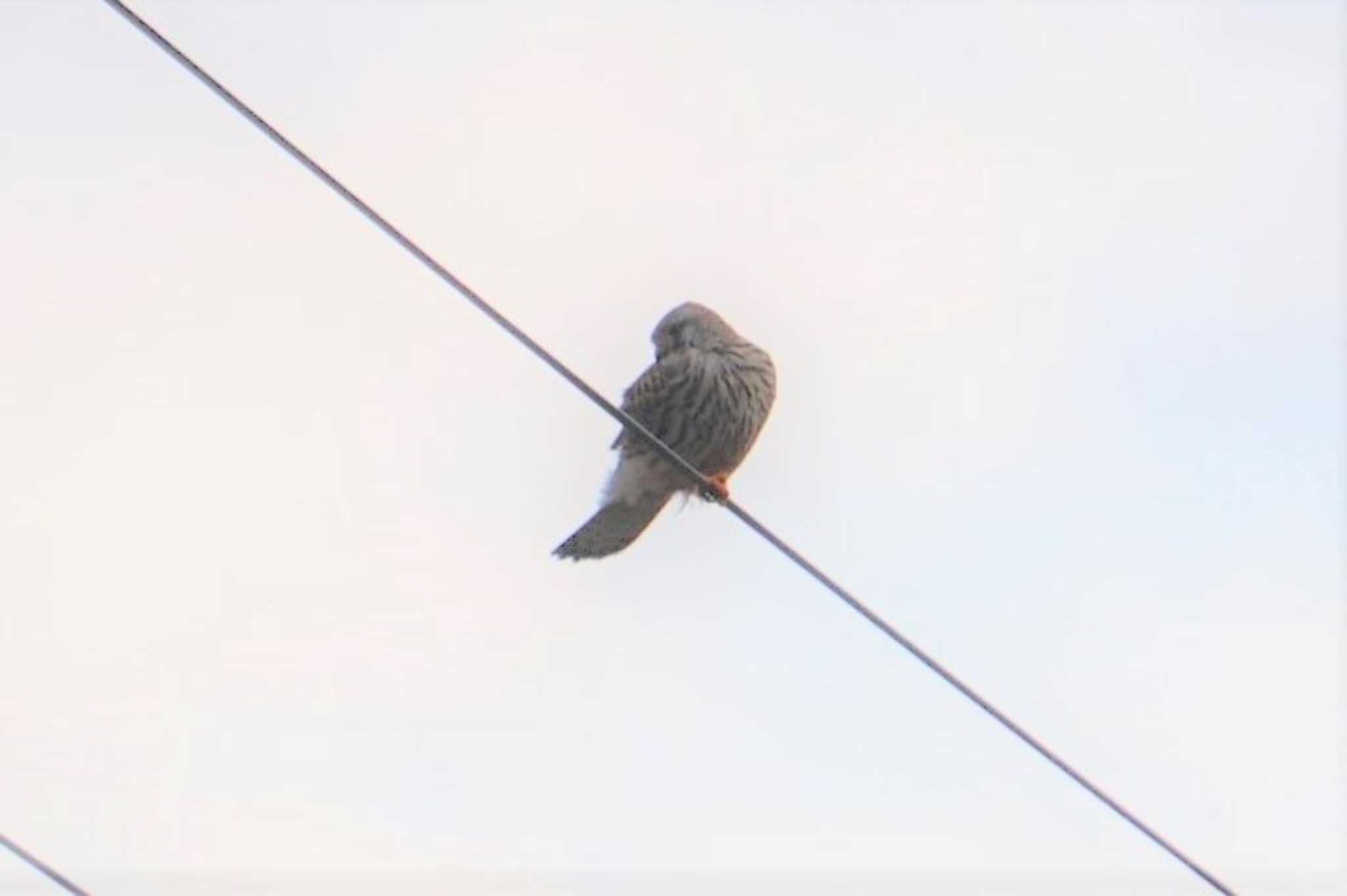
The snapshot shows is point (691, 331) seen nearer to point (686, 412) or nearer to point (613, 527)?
point (686, 412)

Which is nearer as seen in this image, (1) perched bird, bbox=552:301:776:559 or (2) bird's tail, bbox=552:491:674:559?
A: (1) perched bird, bbox=552:301:776:559

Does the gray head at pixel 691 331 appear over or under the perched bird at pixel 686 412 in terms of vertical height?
over

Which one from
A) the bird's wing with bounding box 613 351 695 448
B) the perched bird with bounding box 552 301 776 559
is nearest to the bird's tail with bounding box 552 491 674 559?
the perched bird with bounding box 552 301 776 559

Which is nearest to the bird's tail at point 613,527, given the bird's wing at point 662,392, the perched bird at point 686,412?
the perched bird at point 686,412

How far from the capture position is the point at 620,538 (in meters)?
10.8

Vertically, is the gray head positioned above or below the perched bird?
above

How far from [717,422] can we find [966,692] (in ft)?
13.2

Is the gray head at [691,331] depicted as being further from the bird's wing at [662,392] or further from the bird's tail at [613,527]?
the bird's tail at [613,527]

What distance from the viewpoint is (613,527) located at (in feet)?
35.3

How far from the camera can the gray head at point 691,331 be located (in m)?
10.5

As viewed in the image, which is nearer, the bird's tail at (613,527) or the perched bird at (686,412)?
the perched bird at (686,412)

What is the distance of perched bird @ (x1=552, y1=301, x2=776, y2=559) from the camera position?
1023cm

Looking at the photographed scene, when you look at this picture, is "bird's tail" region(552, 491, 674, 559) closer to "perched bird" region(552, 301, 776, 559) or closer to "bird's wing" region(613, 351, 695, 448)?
"perched bird" region(552, 301, 776, 559)

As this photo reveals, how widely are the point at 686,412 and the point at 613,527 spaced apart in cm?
78
